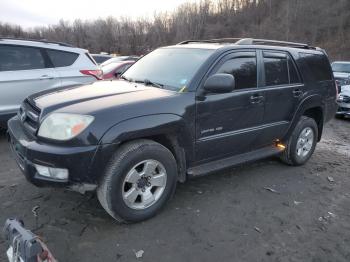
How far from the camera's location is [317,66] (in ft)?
17.0

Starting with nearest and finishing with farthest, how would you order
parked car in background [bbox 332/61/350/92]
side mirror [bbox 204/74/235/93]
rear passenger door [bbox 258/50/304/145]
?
1. side mirror [bbox 204/74/235/93]
2. rear passenger door [bbox 258/50/304/145]
3. parked car in background [bbox 332/61/350/92]

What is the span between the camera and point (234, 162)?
161 inches

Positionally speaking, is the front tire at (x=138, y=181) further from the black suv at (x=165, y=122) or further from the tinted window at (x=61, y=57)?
the tinted window at (x=61, y=57)

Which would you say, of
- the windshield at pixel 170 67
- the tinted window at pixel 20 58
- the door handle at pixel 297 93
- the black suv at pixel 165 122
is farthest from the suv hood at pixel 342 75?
the tinted window at pixel 20 58

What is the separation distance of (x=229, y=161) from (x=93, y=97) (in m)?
1.79

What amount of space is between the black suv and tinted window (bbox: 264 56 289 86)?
0.04 ft

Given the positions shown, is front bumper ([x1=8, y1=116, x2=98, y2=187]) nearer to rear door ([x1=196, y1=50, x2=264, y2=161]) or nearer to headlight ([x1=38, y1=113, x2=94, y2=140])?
headlight ([x1=38, y1=113, x2=94, y2=140])

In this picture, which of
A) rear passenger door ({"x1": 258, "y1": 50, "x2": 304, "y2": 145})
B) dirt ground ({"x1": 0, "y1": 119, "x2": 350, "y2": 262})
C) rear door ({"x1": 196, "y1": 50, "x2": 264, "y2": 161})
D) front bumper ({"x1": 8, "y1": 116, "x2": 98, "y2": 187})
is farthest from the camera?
rear passenger door ({"x1": 258, "y1": 50, "x2": 304, "y2": 145})

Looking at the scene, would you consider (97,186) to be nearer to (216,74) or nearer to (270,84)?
(216,74)

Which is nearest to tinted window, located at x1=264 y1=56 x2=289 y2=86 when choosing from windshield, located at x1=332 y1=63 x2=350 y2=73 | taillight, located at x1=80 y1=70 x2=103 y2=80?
taillight, located at x1=80 y1=70 x2=103 y2=80

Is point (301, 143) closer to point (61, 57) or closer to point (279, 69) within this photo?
point (279, 69)

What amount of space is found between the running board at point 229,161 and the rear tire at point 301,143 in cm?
26

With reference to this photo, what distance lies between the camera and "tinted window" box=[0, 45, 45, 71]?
571cm

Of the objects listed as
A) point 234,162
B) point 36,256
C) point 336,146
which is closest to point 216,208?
point 234,162
